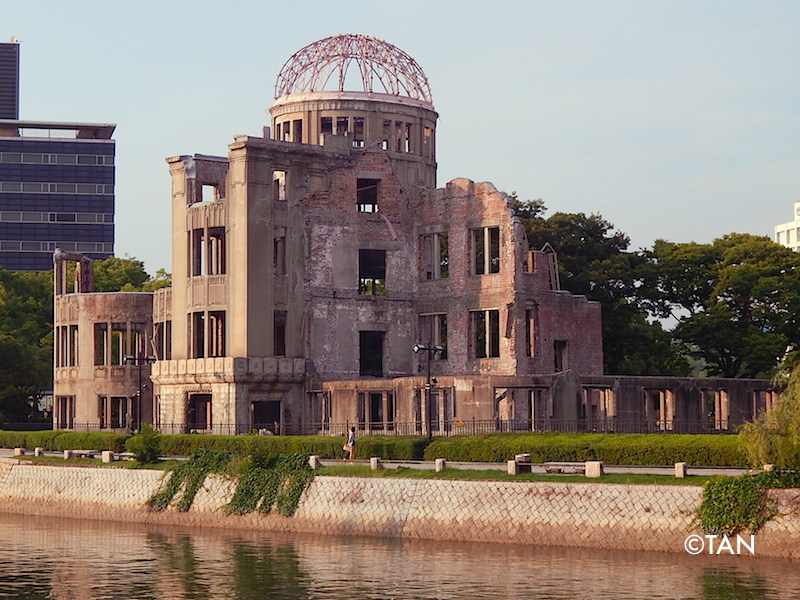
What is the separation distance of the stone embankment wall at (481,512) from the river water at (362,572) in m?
0.52

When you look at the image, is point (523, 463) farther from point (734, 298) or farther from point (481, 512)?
point (734, 298)

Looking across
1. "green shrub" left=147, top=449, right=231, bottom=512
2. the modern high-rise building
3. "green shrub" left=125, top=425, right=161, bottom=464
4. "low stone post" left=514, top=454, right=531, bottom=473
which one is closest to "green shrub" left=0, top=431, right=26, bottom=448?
"green shrub" left=125, top=425, right=161, bottom=464

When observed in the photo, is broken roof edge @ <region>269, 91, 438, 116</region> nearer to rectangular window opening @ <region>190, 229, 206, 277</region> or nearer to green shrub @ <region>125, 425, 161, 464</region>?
rectangular window opening @ <region>190, 229, 206, 277</region>

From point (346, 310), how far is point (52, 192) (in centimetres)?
10590

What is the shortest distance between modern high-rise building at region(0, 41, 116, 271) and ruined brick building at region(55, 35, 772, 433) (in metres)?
95.9

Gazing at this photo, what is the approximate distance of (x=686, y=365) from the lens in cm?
8662

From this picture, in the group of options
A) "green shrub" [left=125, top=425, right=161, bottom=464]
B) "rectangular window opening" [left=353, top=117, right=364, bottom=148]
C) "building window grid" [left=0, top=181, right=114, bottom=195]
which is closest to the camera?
"green shrub" [left=125, top=425, right=161, bottom=464]

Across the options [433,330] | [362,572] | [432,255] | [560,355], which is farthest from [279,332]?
[362,572]

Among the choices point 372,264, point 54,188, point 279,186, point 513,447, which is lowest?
point 513,447

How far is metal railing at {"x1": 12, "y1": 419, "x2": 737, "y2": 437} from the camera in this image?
203 ft

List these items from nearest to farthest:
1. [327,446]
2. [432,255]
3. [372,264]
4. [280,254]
Result: [327,446]
[280,254]
[432,255]
[372,264]

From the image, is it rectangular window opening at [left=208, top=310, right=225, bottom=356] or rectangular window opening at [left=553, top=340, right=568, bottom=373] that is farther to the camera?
rectangular window opening at [left=553, top=340, right=568, bottom=373]

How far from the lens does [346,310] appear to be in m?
72.6

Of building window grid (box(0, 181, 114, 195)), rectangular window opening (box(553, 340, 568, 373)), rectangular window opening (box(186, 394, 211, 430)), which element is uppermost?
building window grid (box(0, 181, 114, 195))
